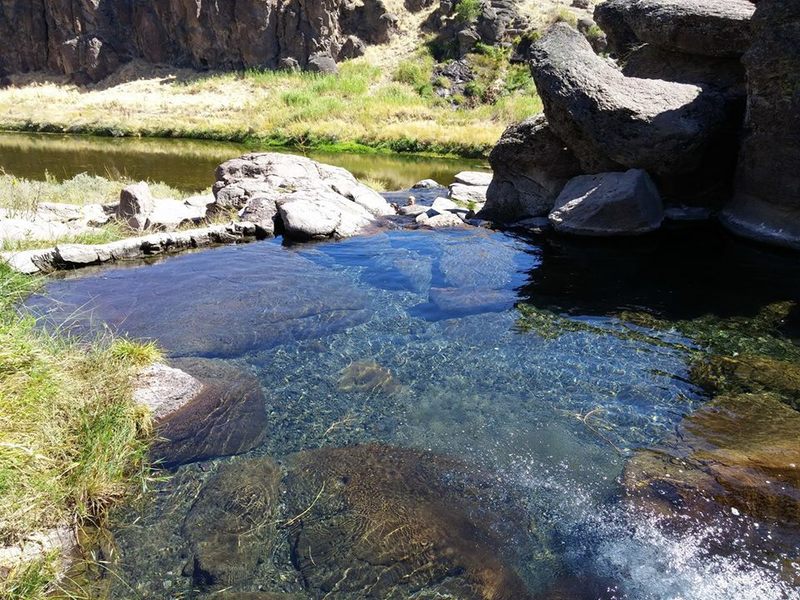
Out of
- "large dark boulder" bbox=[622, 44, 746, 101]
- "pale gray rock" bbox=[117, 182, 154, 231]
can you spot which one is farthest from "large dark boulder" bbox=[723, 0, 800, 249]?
"pale gray rock" bbox=[117, 182, 154, 231]

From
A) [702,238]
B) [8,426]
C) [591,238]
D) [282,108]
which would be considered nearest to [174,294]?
[8,426]

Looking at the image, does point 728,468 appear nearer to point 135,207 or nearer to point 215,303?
point 215,303

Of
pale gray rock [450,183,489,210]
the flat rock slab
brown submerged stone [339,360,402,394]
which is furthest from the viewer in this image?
pale gray rock [450,183,489,210]

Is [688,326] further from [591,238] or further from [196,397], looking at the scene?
[196,397]

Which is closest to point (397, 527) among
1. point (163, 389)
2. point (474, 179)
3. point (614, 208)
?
point (163, 389)

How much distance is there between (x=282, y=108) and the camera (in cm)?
3919

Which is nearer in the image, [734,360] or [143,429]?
[143,429]

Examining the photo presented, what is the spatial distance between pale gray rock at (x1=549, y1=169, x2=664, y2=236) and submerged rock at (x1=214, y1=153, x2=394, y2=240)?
4914mm

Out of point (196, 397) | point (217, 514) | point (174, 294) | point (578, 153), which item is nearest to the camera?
point (217, 514)

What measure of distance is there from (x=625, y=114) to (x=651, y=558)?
1049 cm

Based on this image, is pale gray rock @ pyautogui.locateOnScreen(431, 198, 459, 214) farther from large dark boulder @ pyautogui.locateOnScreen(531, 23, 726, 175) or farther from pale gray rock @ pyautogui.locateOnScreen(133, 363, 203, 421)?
pale gray rock @ pyautogui.locateOnScreen(133, 363, 203, 421)

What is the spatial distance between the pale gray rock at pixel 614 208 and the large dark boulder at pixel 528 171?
161cm

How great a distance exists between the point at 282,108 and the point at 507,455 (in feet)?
125

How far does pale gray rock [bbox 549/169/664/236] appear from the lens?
12.3 meters
